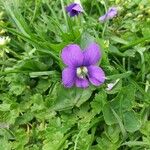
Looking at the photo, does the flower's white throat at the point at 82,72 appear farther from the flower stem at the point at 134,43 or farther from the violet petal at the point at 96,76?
the flower stem at the point at 134,43

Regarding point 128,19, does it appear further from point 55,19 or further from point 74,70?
point 74,70

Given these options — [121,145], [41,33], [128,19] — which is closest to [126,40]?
[128,19]

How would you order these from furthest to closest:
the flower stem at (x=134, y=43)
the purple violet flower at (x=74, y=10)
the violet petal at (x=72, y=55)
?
the purple violet flower at (x=74, y=10) → the flower stem at (x=134, y=43) → the violet petal at (x=72, y=55)

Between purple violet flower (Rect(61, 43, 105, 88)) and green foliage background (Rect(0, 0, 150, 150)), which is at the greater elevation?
purple violet flower (Rect(61, 43, 105, 88))

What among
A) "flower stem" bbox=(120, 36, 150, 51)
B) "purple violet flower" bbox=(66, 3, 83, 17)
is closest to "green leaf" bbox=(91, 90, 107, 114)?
"flower stem" bbox=(120, 36, 150, 51)

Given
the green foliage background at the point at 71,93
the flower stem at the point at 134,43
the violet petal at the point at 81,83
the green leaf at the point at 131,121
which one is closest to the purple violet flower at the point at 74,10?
the green foliage background at the point at 71,93

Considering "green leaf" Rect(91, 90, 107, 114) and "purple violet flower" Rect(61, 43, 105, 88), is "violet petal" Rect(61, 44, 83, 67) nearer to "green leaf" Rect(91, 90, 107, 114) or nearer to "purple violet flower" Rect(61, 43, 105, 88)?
"purple violet flower" Rect(61, 43, 105, 88)

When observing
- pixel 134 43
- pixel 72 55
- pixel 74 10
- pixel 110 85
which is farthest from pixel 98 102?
pixel 74 10
